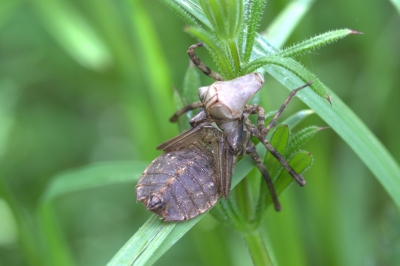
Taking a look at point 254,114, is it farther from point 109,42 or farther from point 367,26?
point 367,26

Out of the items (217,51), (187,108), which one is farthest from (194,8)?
(187,108)

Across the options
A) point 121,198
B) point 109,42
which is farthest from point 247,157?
point 121,198

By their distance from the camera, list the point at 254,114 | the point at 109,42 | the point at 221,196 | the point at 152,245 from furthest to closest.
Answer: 1. the point at 109,42
2. the point at 254,114
3. the point at 221,196
4. the point at 152,245

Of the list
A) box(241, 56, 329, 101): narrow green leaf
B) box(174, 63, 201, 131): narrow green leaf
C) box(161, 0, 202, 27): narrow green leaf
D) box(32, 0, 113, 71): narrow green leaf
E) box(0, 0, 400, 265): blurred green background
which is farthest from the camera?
box(32, 0, 113, 71): narrow green leaf

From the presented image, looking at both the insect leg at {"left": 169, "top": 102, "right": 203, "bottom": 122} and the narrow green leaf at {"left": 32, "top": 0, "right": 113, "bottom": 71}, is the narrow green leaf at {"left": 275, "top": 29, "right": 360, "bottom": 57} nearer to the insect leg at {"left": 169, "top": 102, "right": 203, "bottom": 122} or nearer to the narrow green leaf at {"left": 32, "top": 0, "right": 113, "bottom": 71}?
the insect leg at {"left": 169, "top": 102, "right": 203, "bottom": 122}

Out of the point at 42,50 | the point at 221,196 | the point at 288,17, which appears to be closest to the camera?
the point at 221,196

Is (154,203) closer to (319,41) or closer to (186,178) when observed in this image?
(186,178)

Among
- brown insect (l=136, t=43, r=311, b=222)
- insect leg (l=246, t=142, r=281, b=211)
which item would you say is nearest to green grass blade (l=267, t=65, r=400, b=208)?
brown insect (l=136, t=43, r=311, b=222)
